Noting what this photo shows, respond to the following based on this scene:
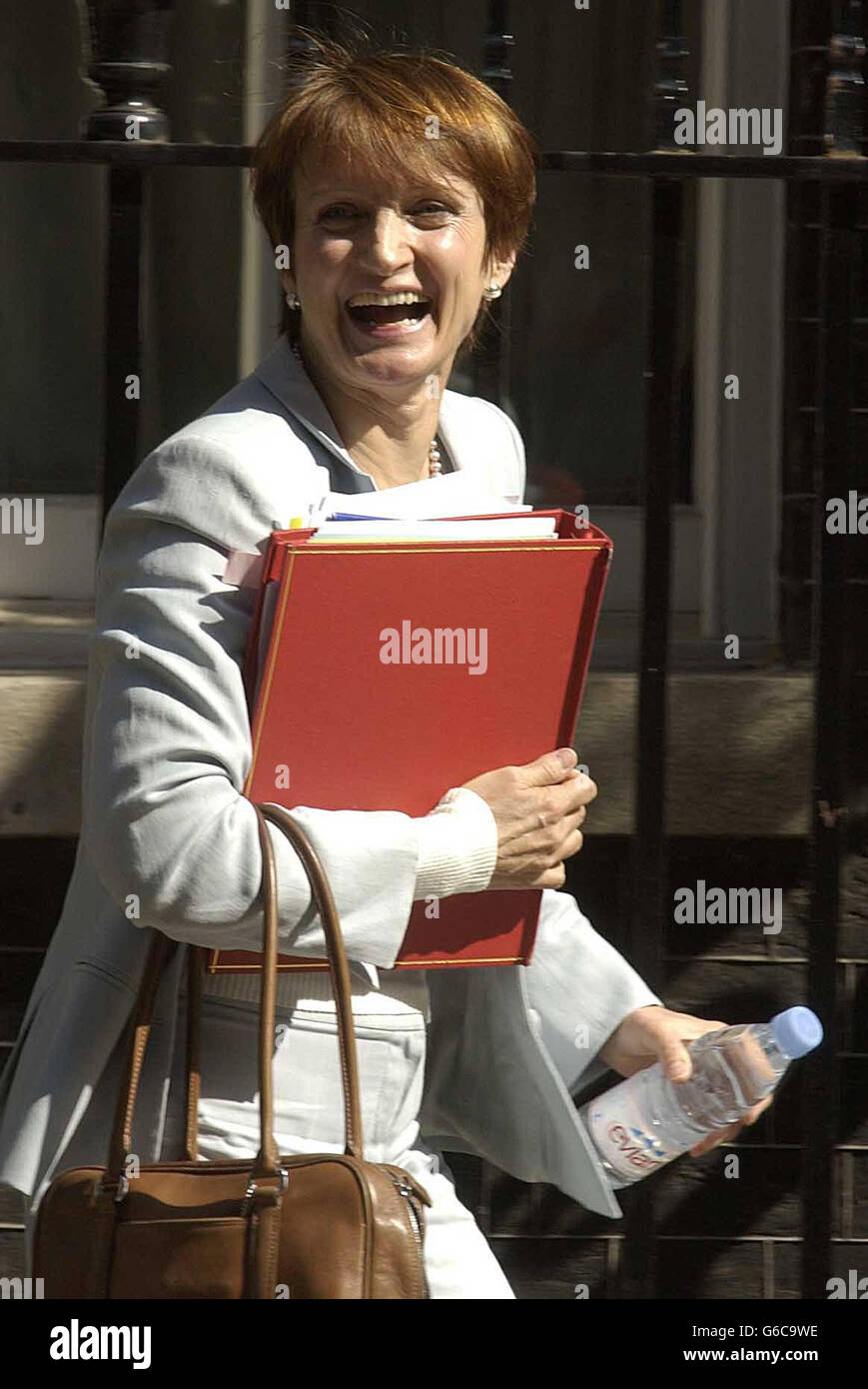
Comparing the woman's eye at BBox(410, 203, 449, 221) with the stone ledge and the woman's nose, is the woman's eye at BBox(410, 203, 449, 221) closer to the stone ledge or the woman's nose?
the woman's nose

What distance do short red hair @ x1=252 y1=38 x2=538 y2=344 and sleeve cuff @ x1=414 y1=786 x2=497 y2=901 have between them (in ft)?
2.24

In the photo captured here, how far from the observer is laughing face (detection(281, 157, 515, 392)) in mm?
2055

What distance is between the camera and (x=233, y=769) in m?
1.88

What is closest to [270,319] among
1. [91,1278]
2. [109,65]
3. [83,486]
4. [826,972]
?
[83,486]

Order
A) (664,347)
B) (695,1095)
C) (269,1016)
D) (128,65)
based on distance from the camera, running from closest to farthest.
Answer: (269,1016) → (695,1095) → (128,65) → (664,347)

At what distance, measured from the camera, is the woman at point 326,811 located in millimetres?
1859

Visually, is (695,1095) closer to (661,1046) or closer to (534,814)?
(661,1046)

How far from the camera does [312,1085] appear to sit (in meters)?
2.00

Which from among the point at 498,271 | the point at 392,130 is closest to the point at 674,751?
the point at 498,271

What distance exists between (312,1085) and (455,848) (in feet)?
0.97

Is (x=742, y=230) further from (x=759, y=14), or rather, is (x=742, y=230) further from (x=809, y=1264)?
(x=809, y=1264)

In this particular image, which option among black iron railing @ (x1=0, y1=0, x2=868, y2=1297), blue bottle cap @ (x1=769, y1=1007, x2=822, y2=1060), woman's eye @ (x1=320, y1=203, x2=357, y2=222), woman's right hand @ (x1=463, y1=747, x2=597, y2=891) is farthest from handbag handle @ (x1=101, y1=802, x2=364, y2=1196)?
black iron railing @ (x1=0, y1=0, x2=868, y2=1297)

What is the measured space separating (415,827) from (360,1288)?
0.45m

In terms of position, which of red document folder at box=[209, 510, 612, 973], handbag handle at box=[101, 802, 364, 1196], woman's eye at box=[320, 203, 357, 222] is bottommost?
handbag handle at box=[101, 802, 364, 1196]
